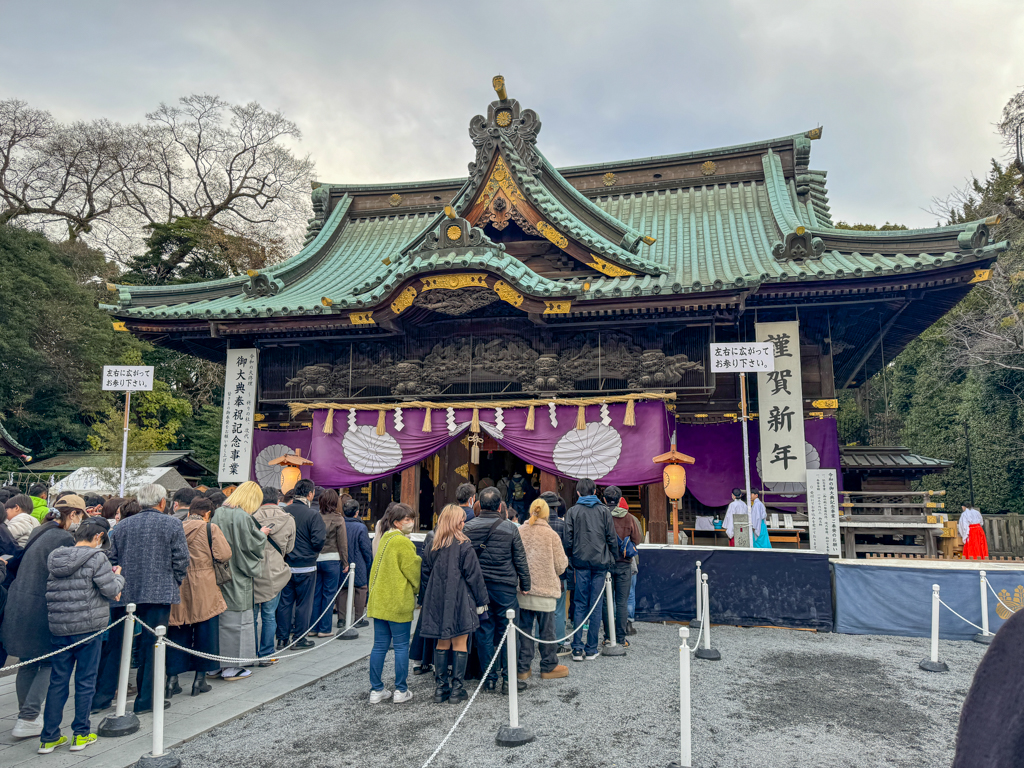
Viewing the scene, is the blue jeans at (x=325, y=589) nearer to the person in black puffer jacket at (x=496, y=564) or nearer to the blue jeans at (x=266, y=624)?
the blue jeans at (x=266, y=624)

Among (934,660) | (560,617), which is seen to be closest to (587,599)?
(560,617)

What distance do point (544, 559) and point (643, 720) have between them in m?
1.71

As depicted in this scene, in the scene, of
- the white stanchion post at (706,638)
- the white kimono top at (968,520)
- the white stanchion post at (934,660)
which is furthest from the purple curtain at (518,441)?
the white kimono top at (968,520)

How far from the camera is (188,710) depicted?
5.63m

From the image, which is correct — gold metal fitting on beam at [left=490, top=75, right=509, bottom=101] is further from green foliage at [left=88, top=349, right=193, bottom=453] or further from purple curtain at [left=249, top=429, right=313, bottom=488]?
green foliage at [left=88, top=349, right=193, bottom=453]

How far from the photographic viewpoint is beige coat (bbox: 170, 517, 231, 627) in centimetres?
592

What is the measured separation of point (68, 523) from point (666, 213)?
13009 millimetres

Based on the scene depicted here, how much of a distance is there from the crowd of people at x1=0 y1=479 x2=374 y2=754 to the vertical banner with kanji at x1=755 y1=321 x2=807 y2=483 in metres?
7.12

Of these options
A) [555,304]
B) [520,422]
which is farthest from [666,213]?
[520,422]

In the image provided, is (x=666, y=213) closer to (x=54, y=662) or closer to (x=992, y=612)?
(x=992, y=612)

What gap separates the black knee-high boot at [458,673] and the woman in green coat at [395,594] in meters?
0.44

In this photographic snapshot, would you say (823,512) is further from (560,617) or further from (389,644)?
(389,644)

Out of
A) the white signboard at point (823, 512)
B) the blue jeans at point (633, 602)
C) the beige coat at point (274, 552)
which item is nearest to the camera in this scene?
the beige coat at point (274, 552)

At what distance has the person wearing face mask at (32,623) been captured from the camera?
482 cm
